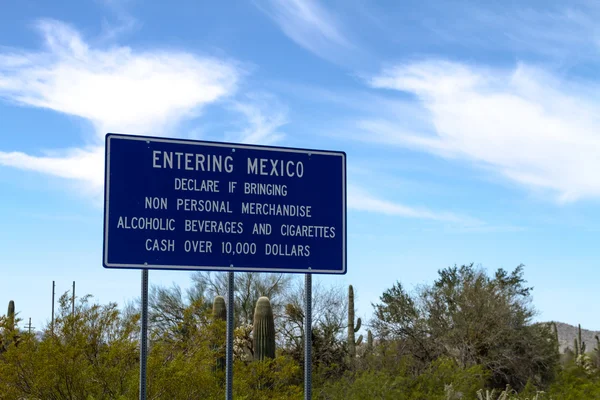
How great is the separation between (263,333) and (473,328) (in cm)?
681

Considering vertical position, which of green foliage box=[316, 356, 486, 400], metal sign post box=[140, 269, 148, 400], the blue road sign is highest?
the blue road sign

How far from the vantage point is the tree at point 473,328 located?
84.9 feet

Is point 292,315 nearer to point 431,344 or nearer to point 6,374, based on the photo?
point 431,344

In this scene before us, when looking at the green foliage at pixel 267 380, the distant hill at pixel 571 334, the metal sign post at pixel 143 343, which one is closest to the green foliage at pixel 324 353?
the green foliage at pixel 267 380

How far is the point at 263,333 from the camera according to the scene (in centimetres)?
2462

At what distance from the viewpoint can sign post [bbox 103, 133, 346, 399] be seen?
829 centimetres

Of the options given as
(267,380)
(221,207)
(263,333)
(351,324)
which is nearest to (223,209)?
(221,207)

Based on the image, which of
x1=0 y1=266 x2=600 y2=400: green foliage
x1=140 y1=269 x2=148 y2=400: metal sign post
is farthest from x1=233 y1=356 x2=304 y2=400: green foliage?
x1=140 y1=269 x2=148 y2=400: metal sign post

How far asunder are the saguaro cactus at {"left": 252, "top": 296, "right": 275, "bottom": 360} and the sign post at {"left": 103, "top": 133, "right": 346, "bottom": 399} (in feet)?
52.2

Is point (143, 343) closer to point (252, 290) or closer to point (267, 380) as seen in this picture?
point (267, 380)

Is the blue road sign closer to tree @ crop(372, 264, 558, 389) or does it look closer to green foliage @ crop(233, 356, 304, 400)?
green foliage @ crop(233, 356, 304, 400)

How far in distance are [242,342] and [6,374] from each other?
18.1m

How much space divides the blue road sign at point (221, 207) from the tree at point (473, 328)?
17522mm

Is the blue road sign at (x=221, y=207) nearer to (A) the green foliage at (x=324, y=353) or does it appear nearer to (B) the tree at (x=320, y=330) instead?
(A) the green foliage at (x=324, y=353)
